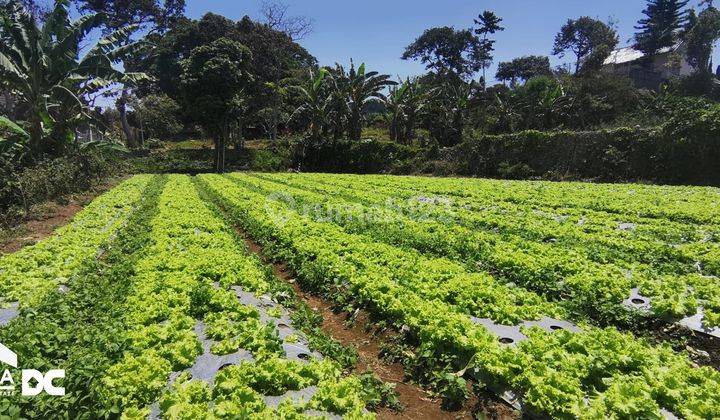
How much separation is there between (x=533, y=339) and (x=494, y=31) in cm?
5943

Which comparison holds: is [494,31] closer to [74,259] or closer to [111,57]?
[111,57]

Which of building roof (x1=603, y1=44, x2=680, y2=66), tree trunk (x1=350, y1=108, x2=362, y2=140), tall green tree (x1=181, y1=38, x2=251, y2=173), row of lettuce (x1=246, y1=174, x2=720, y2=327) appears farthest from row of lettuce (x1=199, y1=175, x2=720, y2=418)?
building roof (x1=603, y1=44, x2=680, y2=66)

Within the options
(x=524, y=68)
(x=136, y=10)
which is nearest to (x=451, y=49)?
(x=524, y=68)

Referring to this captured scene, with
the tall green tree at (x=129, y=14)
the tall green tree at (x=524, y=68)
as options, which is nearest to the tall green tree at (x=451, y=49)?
the tall green tree at (x=524, y=68)

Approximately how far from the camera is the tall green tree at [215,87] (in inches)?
1315

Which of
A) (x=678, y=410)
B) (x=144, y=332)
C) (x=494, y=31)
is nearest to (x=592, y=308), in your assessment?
(x=678, y=410)

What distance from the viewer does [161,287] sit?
6855 mm

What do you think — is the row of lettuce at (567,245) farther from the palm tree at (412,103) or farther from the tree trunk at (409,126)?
the tree trunk at (409,126)

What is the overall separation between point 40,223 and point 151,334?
11.4m

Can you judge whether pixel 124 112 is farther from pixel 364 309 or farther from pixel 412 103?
pixel 364 309

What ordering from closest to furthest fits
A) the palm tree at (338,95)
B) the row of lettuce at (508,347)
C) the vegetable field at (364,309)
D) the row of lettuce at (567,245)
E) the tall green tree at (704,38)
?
the row of lettuce at (508,347)
the vegetable field at (364,309)
the row of lettuce at (567,245)
the palm tree at (338,95)
the tall green tree at (704,38)

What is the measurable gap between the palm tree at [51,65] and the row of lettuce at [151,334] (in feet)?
41.0

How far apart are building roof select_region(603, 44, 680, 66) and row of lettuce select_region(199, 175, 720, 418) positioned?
60955 millimetres

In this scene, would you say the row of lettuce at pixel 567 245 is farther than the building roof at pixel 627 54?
No
